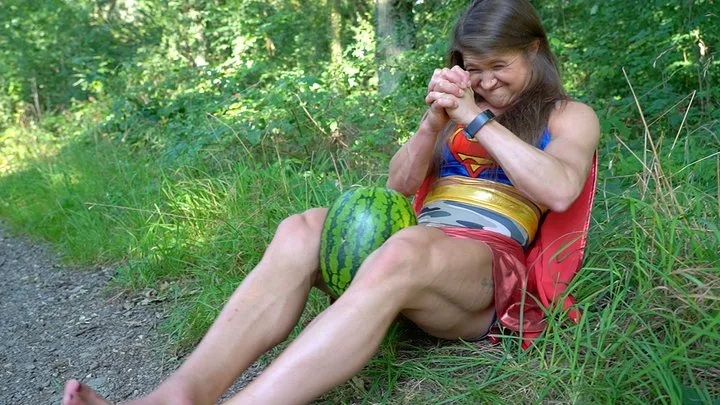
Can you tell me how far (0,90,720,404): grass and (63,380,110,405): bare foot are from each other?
2.75 feet

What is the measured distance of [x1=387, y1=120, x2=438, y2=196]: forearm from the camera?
2.59 metres

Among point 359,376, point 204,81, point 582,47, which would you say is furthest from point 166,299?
point 582,47

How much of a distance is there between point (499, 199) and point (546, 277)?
32 cm

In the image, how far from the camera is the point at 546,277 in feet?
7.75

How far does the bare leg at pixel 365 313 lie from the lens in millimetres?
1851

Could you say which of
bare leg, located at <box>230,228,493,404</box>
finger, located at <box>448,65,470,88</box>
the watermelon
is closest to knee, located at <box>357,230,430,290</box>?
bare leg, located at <box>230,228,493,404</box>

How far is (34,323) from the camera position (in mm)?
3619

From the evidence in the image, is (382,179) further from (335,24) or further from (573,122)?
(335,24)

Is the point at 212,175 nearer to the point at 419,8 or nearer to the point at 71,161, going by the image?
the point at 71,161

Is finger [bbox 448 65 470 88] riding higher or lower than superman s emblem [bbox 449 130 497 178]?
higher

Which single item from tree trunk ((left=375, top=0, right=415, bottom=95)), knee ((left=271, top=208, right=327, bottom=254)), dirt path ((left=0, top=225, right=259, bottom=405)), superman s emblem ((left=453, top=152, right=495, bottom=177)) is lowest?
dirt path ((left=0, top=225, right=259, bottom=405))

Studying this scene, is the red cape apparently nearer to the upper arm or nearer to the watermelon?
the upper arm

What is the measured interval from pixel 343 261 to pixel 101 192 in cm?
352

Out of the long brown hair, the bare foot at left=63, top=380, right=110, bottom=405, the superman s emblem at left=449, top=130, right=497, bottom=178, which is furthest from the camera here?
the superman s emblem at left=449, top=130, right=497, bottom=178
